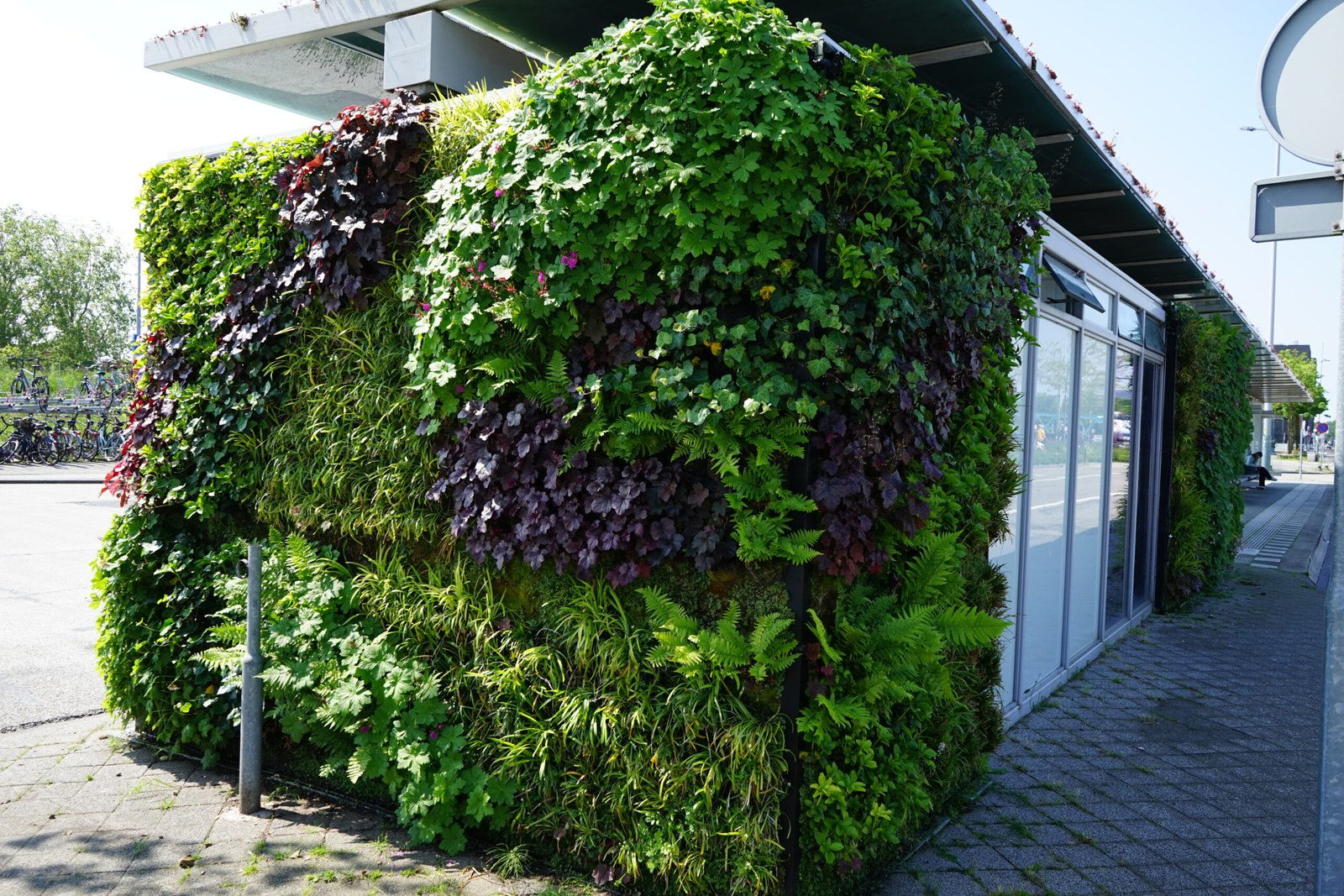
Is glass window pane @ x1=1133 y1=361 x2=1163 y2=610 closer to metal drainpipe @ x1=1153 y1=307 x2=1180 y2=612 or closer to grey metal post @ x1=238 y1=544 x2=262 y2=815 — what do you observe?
metal drainpipe @ x1=1153 y1=307 x2=1180 y2=612

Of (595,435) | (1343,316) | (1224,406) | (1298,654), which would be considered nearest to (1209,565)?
(1224,406)

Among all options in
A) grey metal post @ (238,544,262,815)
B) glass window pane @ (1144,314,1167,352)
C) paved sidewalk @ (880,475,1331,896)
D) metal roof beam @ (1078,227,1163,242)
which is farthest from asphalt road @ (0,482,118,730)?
glass window pane @ (1144,314,1167,352)

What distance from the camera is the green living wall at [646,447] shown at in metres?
3.33

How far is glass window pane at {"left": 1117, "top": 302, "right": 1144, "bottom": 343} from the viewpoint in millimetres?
8039

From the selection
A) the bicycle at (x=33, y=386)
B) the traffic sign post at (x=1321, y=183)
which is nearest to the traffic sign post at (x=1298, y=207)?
the traffic sign post at (x=1321, y=183)

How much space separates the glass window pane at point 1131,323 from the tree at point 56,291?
44.9 meters

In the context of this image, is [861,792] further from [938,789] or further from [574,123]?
[574,123]

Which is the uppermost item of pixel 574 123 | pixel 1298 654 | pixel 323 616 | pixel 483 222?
pixel 574 123

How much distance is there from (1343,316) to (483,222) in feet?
9.99

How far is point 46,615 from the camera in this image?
26.3ft

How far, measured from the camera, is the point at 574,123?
3.56m

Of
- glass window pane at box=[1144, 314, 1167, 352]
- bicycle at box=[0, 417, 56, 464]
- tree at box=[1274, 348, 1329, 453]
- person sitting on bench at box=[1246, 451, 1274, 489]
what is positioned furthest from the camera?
tree at box=[1274, 348, 1329, 453]

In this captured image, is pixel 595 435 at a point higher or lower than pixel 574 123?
lower

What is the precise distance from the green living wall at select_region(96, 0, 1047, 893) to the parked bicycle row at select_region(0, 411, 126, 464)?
20.5 metres
